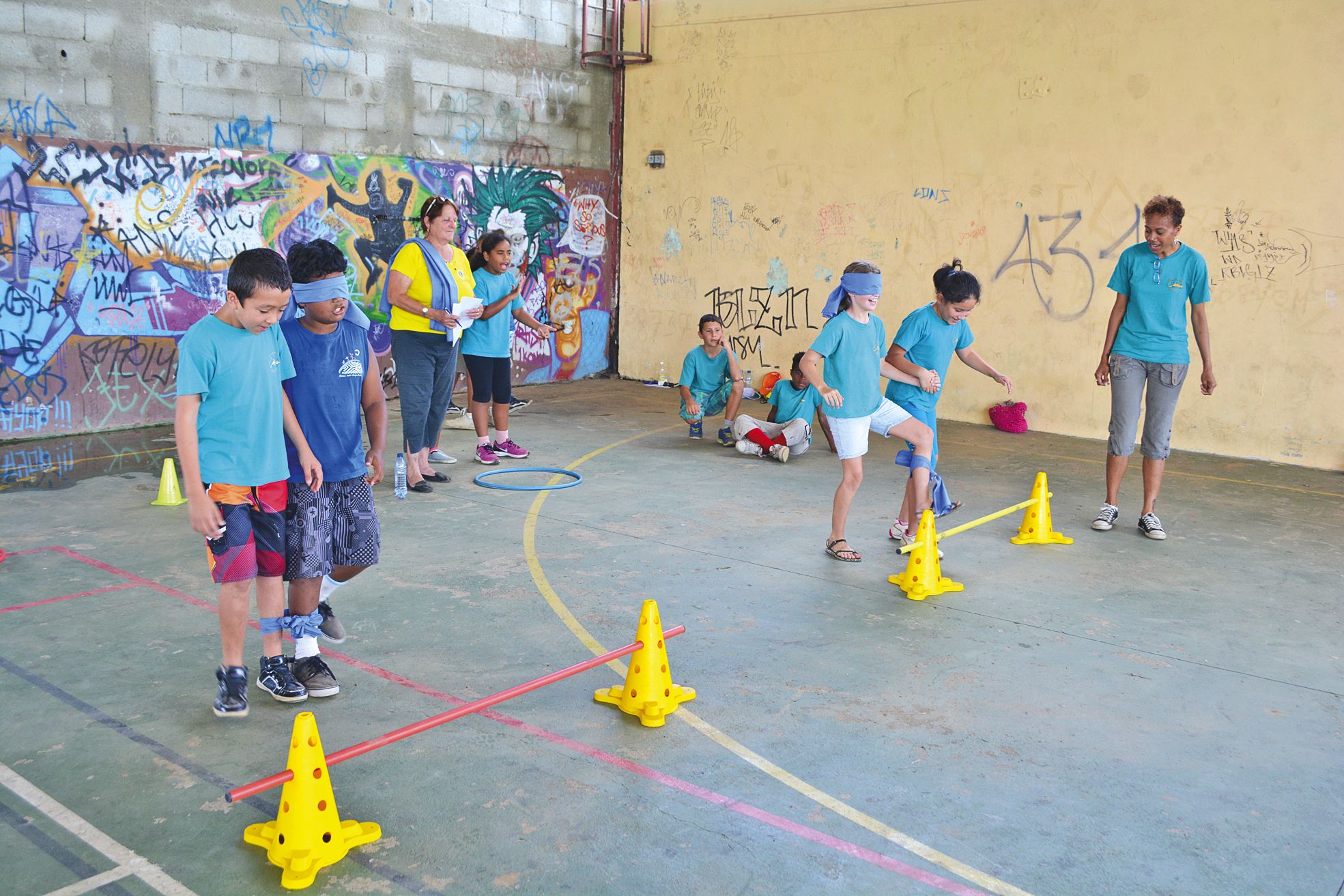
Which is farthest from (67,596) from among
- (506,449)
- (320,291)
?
(506,449)

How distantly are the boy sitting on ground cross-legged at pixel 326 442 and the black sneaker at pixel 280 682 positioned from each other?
0.07 metres

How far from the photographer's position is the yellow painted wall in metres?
10.0

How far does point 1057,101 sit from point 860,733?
8.75m

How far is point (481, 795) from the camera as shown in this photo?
149 inches

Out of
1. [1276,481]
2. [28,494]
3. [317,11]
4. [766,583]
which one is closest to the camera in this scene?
[766,583]

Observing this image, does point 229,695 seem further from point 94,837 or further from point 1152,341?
point 1152,341

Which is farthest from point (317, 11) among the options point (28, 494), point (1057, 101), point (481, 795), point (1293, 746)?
point (1293, 746)

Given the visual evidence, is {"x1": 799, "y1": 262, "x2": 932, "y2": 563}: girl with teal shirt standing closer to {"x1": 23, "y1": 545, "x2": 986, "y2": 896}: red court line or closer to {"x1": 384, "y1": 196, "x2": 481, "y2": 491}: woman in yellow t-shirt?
{"x1": 23, "y1": 545, "x2": 986, "y2": 896}: red court line

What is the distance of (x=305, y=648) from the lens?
4.62m

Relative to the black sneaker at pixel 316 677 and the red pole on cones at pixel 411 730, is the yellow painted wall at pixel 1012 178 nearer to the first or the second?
the red pole on cones at pixel 411 730

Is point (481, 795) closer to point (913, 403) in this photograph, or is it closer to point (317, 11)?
point (913, 403)

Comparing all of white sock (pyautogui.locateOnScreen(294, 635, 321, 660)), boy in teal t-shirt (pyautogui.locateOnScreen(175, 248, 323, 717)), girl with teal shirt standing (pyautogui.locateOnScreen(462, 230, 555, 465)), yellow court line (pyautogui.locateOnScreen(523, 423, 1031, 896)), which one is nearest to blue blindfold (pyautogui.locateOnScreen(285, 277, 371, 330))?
boy in teal t-shirt (pyautogui.locateOnScreen(175, 248, 323, 717))

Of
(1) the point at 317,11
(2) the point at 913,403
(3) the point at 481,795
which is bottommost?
(3) the point at 481,795

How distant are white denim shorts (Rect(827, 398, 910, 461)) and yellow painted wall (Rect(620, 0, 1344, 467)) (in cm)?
554
